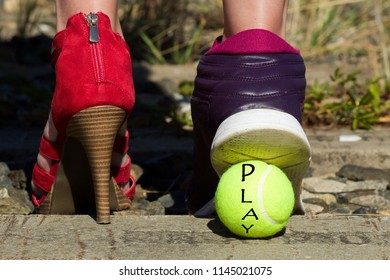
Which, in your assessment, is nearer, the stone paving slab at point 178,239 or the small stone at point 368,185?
the stone paving slab at point 178,239

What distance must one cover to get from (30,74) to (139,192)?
→ 2232 mm

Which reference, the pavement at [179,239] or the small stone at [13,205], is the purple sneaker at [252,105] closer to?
the pavement at [179,239]

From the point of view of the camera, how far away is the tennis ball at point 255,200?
2379mm

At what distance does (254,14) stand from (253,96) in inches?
10.0

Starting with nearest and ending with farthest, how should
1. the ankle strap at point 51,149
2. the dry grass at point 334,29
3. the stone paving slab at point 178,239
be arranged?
the stone paving slab at point 178,239 → the ankle strap at point 51,149 → the dry grass at point 334,29

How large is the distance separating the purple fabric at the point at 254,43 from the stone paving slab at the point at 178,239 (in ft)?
1.60

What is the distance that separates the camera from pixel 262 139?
2361mm

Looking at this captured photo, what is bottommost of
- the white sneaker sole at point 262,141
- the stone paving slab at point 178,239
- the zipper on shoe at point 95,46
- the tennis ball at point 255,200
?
the stone paving slab at point 178,239

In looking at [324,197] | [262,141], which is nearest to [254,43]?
[262,141]

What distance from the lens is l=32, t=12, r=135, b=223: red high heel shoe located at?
101 inches

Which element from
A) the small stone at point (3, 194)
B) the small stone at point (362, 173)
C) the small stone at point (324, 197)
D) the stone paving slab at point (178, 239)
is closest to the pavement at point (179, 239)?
the stone paving slab at point (178, 239)

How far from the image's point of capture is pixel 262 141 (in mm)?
2367

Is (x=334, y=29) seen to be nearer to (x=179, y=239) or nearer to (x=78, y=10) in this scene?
(x=78, y=10)

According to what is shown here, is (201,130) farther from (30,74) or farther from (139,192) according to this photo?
(30,74)
